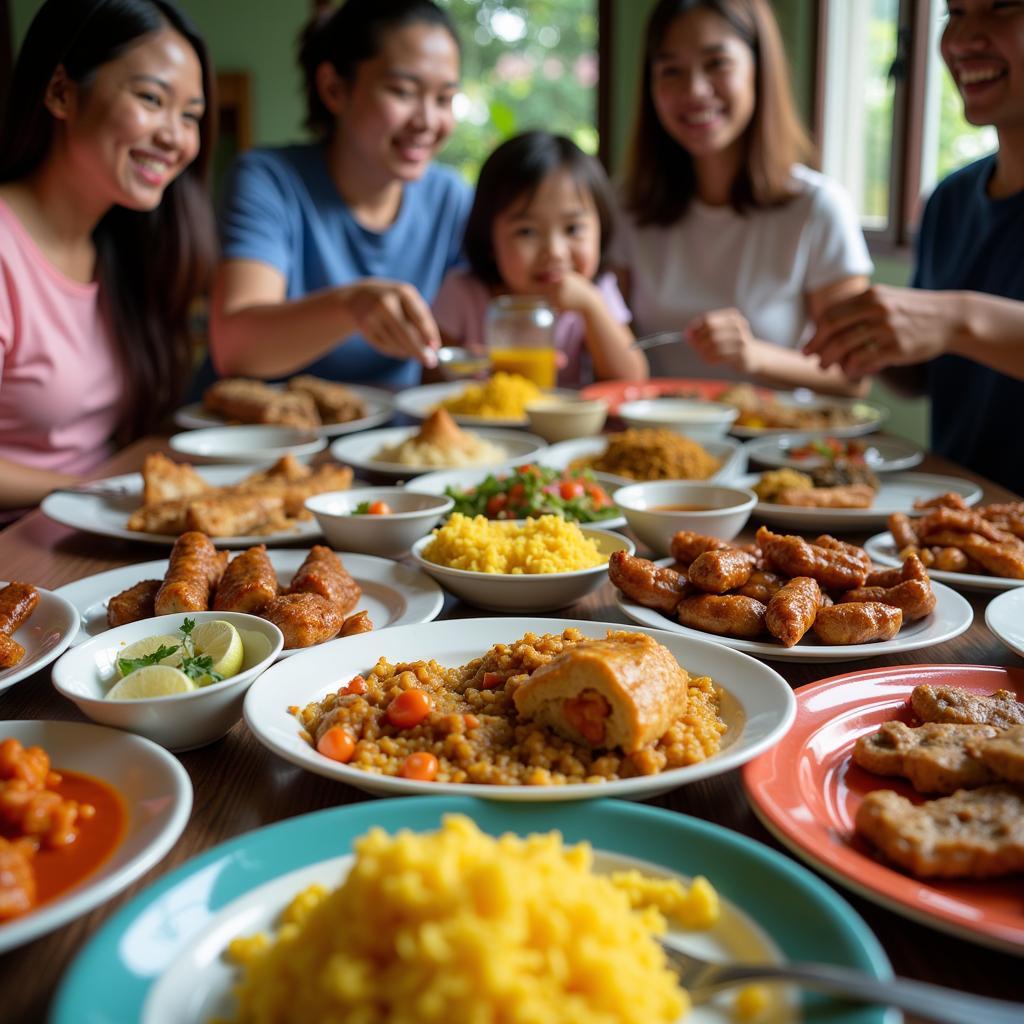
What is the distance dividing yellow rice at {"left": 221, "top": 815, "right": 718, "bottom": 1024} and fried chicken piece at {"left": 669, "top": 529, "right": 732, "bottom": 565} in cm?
112

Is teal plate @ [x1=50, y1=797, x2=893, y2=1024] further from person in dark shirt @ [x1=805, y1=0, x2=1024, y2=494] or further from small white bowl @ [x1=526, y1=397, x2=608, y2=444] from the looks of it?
small white bowl @ [x1=526, y1=397, x2=608, y2=444]

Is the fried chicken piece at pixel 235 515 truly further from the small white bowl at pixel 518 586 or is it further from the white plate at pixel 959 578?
the white plate at pixel 959 578

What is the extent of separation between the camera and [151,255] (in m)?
3.97

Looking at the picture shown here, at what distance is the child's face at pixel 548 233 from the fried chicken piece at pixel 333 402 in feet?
4.12

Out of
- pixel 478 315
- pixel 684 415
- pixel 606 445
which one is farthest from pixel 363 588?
pixel 478 315

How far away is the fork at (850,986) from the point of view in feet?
2.59

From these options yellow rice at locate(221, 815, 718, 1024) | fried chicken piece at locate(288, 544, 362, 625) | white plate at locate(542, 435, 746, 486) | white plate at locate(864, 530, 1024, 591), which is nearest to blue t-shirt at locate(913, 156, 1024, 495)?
white plate at locate(542, 435, 746, 486)

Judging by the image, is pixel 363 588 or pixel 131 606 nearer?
pixel 131 606

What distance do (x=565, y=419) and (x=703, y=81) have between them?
2098mm

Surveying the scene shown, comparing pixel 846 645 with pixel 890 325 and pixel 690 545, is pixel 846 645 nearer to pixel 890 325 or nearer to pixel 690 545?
pixel 690 545

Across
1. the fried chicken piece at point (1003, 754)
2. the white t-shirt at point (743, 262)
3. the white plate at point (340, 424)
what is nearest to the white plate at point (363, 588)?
the fried chicken piece at point (1003, 754)

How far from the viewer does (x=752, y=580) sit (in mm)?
1908

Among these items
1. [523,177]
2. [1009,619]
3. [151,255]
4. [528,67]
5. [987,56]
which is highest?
[528,67]

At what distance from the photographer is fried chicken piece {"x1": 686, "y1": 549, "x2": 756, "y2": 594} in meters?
1.82
